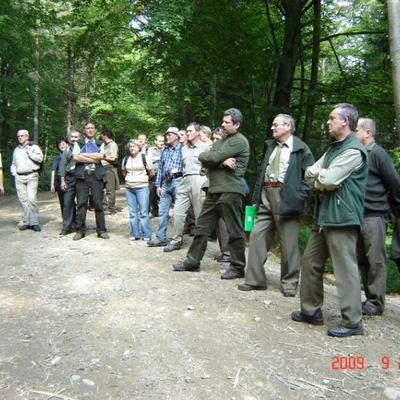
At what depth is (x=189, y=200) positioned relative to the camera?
7406mm

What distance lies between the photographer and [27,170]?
28.8ft

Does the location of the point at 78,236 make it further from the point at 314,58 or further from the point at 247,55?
the point at 314,58

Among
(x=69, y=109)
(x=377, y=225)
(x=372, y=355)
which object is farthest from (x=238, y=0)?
(x=69, y=109)

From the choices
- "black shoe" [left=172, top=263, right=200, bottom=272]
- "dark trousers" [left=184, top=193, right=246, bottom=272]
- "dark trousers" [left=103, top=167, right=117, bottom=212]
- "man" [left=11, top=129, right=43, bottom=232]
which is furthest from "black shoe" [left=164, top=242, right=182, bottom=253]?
"dark trousers" [left=103, top=167, right=117, bottom=212]

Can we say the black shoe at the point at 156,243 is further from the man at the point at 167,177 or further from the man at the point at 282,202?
the man at the point at 282,202

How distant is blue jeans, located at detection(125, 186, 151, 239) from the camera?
26.4ft

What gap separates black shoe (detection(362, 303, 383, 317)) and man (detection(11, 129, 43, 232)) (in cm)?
683

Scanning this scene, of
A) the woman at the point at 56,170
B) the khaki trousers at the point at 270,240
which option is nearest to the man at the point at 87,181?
the woman at the point at 56,170

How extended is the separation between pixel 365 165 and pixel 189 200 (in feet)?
12.8

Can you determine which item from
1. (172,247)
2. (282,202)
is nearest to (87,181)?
(172,247)

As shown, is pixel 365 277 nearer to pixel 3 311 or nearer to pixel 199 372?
pixel 199 372

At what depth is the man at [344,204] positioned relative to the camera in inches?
153

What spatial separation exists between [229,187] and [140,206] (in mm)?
2830

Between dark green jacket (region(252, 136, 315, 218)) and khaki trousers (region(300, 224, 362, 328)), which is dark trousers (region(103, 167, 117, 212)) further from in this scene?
khaki trousers (region(300, 224, 362, 328))
